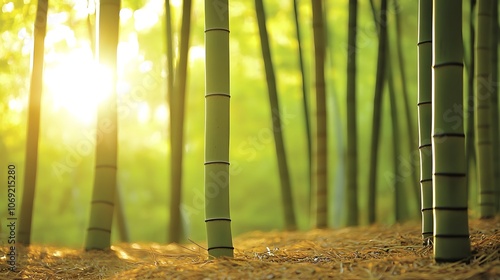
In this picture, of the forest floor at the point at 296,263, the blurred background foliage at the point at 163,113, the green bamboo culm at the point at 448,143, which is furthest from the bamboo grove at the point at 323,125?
the blurred background foliage at the point at 163,113

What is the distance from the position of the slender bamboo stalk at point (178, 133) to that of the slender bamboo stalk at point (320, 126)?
915 mm

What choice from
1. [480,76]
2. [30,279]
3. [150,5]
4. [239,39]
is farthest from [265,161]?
[30,279]

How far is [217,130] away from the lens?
2471 millimetres

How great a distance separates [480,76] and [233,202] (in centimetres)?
823

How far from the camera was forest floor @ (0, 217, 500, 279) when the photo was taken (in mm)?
2064

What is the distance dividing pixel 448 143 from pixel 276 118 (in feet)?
8.40

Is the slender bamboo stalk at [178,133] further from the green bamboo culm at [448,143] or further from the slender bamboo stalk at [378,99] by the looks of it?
the green bamboo culm at [448,143]

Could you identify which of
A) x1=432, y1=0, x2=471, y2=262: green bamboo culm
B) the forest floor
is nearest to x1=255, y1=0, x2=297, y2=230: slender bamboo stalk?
the forest floor

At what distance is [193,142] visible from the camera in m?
10.4

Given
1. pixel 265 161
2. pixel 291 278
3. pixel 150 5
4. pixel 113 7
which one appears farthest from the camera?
pixel 265 161

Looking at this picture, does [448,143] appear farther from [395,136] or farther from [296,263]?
[395,136]

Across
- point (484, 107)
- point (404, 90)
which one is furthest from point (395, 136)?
point (484, 107)

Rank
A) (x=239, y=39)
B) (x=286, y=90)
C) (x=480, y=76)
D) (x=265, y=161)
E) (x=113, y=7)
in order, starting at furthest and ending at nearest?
(x=265, y=161), (x=286, y=90), (x=239, y=39), (x=480, y=76), (x=113, y=7)

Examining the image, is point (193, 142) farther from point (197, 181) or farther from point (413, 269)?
point (413, 269)
